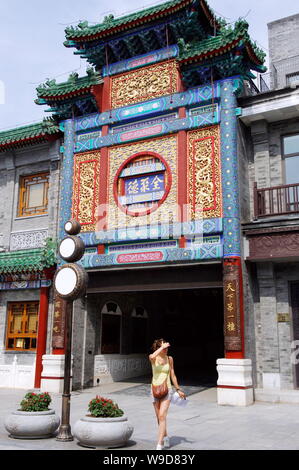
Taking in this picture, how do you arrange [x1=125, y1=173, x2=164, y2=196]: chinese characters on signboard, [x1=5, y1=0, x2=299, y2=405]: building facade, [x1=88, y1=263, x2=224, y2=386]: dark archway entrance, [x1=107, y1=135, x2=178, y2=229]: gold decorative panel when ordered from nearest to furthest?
[x1=5, y1=0, x2=299, y2=405]: building facade → [x1=88, y1=263, x2=224, y2=386]: dark archway entrance → [x1=107, y1=135, x2=178, y2=229]: gold decorative panel → [x1=125, y1=173, x2=164, y2=196]: chinese characters on signboard

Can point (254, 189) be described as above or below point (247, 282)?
above

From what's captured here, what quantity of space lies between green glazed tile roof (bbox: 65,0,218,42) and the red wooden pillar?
8328 mm

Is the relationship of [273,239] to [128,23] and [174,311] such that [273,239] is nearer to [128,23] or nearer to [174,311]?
[128,23]

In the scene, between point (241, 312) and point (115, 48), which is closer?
point (241, 312)

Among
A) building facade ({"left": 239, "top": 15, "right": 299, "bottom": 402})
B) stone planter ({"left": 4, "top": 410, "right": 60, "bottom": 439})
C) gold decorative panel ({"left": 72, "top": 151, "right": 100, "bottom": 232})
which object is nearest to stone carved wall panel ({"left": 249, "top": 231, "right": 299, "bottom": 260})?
building facade ({"left": 239, "top": 15, "right": 299, "bottom": 402})

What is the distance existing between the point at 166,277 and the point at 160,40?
7.35 m

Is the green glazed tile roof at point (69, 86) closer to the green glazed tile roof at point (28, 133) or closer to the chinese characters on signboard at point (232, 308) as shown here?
the green glazed tile roof at point (28, 133)

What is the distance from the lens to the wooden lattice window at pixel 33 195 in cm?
1650

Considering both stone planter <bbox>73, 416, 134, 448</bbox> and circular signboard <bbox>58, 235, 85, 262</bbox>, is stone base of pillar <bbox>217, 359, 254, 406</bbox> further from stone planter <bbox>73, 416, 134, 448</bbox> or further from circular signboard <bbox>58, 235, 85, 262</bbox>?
circular signboard <bbox>58, 235, 85, 262</bbox>

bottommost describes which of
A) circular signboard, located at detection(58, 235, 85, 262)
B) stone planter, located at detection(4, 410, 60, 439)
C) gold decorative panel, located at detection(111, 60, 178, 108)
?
stone planter, located at detection(4, 410, 60, 439)

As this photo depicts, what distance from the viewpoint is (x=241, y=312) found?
1156cm

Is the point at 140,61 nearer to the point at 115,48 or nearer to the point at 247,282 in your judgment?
the point at 115,48

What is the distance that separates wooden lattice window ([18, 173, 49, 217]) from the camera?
16.5 meters

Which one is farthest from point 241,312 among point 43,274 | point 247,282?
point 43,274
